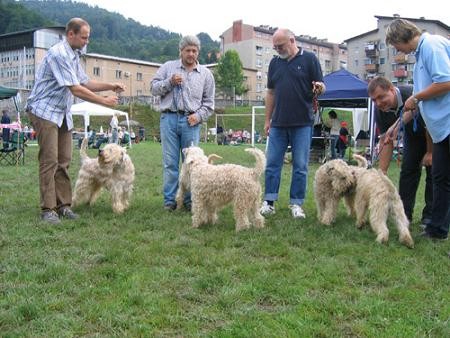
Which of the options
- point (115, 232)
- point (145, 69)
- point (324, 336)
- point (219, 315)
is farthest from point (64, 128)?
point (145, 69)

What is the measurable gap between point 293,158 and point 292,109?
659mm

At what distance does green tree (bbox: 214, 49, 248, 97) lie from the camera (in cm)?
7475

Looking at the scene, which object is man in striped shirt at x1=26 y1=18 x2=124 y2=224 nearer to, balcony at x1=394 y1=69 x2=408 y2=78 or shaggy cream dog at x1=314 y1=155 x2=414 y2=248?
shaggy cream dog at x1=314 y1=155 x2=414 y2=248

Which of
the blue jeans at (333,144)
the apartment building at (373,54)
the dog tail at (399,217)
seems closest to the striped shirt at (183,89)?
the dog tail at (399,217)

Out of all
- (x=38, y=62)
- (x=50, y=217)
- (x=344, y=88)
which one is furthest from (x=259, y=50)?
(x=50, y=217)

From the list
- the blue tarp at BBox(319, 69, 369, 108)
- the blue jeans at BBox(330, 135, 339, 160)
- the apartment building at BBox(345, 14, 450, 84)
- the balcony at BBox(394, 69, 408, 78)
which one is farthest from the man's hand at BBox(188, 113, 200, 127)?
the apartment building at BBox(345, 14, 450, 84)

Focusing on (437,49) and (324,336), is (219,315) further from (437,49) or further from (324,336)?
(437,49)

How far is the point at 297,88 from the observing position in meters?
5.91

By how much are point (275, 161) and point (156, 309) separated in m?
3.59

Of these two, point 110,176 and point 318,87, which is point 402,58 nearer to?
point 318,87

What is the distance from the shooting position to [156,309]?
2.94m

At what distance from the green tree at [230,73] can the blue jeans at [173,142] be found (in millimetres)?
70187

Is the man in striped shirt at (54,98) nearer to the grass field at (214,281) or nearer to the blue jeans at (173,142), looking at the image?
the grass field at (214,281)

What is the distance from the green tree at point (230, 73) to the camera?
74.8 metres
